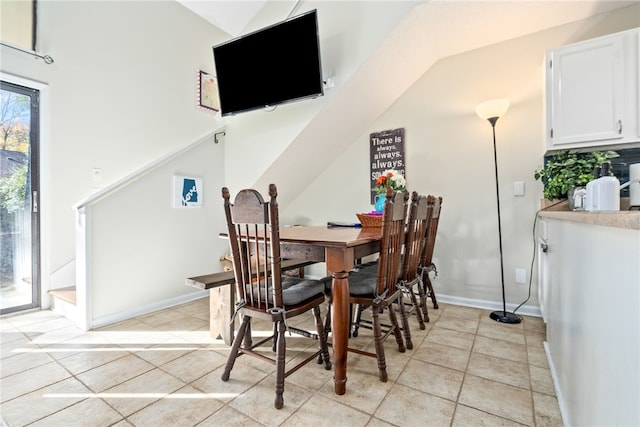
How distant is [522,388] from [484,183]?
1828mm

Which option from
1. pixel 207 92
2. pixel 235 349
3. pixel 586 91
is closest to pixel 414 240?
pixel 235 349

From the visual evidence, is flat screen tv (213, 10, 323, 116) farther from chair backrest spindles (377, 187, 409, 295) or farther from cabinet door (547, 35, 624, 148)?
cabinet door (547, 35, 624, 148)

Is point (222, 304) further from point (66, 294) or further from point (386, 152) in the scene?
point (386, 152)

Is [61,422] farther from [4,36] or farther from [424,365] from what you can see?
[4,36]

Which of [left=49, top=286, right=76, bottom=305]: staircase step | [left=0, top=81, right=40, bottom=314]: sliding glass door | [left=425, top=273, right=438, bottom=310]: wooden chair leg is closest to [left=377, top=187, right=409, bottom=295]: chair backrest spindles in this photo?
[left=425, top=273, right=438, bottom=310]: wooden chair leg

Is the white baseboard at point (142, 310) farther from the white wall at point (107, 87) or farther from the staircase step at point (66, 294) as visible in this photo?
the white wall at point (107, 87)

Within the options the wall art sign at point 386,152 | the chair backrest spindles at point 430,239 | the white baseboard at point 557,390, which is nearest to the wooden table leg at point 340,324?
the white baseboard at point 557,390

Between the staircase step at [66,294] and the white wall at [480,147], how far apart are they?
3371 mm

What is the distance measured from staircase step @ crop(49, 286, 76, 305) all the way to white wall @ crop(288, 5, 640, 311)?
337 centimetres

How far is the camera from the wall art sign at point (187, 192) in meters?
3.00

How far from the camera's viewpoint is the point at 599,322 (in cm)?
81

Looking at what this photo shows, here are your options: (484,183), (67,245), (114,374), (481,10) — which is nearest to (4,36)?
(67,245)

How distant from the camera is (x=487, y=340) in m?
2.08

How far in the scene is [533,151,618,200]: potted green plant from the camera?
202 cm
